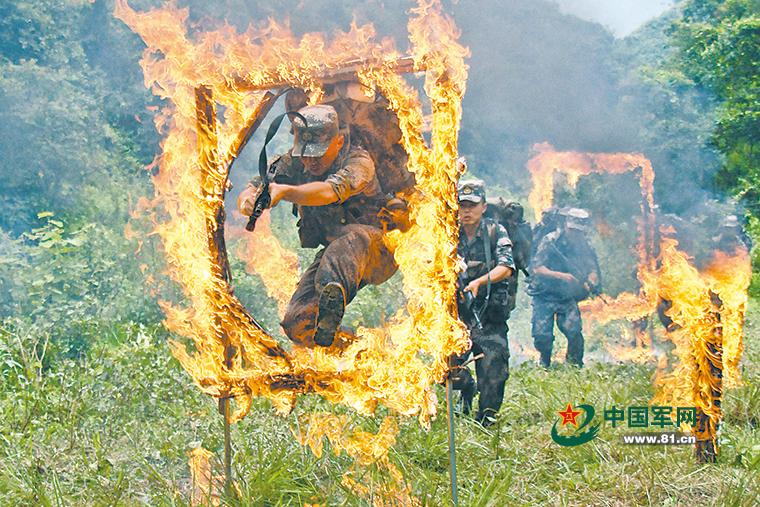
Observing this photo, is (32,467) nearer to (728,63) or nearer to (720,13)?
(728,63)

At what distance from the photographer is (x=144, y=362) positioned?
8250 mm

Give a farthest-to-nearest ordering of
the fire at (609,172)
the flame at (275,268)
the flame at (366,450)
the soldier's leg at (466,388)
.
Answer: the fire at (609,172) < the soldier's leg at (466,388) < the flame at (275,268) < the flame at (366,450)

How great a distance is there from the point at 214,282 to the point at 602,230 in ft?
36.3

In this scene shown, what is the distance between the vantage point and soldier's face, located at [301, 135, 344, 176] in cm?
469

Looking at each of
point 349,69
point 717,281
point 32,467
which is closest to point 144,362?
point 32,467

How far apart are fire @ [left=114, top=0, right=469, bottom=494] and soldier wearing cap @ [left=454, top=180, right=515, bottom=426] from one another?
66.5 inches

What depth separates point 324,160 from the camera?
4719 millimetres

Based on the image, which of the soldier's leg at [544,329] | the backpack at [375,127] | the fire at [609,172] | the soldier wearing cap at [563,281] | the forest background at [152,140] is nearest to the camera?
the backpack at [375,127]

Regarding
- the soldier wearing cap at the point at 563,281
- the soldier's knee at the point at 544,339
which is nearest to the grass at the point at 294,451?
the soldier wearing cap at the point at 563,281

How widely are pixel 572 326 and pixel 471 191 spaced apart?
4.29 m

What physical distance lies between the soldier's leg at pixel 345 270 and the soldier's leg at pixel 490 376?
1.82 m

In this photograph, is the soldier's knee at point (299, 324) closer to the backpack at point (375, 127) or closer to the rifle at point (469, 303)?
the backpack at point (375, 127)

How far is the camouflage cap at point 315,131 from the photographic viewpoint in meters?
4.65
